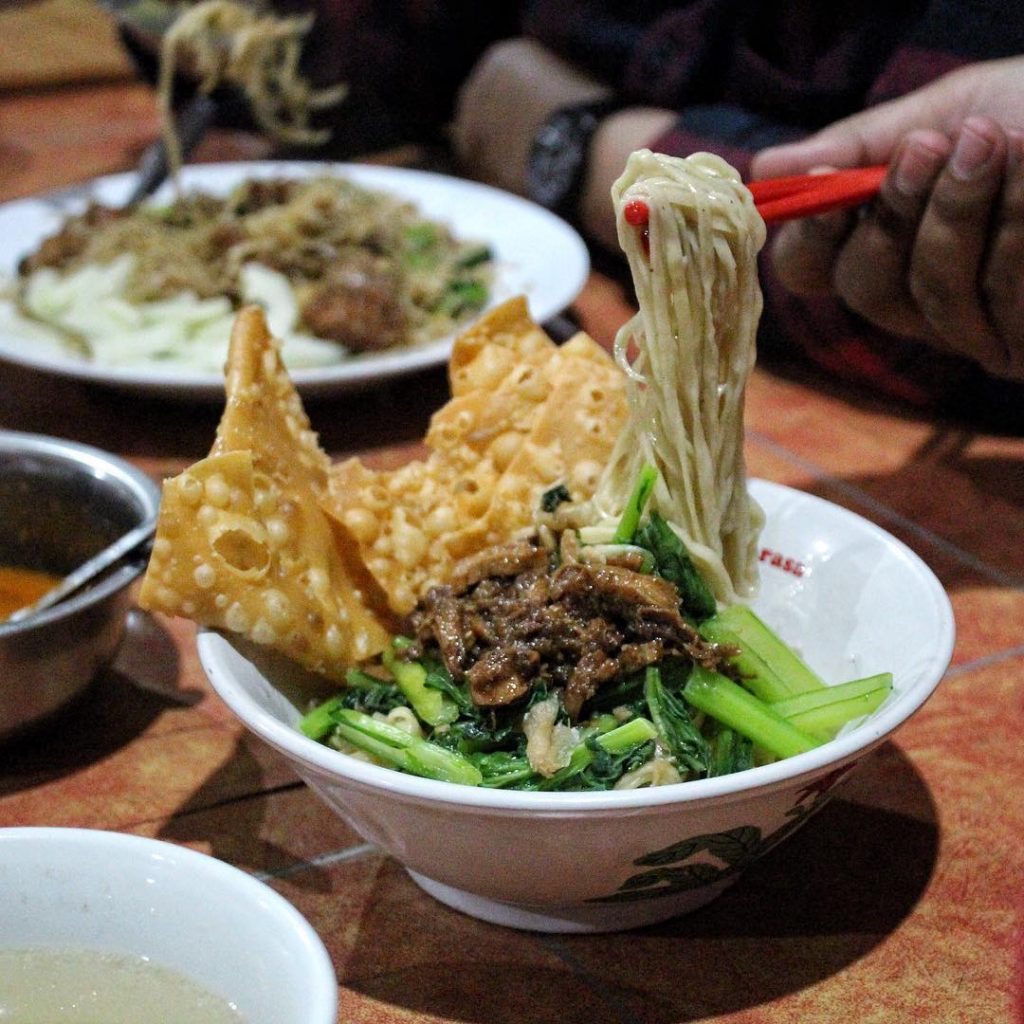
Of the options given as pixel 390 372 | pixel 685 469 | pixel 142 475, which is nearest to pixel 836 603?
pixel 685 469

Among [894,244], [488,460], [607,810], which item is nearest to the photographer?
[607,810]

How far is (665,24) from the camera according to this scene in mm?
3850

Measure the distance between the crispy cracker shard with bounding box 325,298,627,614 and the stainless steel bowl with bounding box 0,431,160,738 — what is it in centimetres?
36

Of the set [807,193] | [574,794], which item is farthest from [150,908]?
[807,193]

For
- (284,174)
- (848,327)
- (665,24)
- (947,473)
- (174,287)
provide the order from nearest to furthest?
(947,473) → (848,327) → (174,287) → (665,24) → (284,174)

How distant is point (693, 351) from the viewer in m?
1.59

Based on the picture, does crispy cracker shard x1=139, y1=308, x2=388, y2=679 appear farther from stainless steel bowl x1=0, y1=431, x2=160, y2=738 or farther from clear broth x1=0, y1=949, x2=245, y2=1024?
clear broth x1=0, y1=949, x2=245, y2=1024

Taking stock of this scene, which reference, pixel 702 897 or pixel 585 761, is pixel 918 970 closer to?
pixel 702 897

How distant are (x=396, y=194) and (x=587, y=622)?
2905 mm

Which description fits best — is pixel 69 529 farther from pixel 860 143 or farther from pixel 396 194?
pixel 396 194

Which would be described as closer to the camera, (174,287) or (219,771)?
(219,771)

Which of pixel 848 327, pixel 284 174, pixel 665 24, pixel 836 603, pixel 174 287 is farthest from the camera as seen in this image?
pixel 284 174

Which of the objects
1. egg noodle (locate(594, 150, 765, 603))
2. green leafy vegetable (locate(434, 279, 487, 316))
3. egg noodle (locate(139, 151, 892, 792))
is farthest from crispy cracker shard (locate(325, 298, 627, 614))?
green leafy vegetable (locate(434, 279, 487, 316))

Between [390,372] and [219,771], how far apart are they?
1.20m
